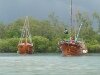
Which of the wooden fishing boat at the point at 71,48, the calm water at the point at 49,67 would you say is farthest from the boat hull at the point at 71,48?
the calm water at the point at 49,67

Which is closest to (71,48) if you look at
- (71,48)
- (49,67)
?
(71,48)

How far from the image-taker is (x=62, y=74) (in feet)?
213

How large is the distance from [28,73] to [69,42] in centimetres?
8972

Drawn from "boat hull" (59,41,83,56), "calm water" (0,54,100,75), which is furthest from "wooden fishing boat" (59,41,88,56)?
"calm water" (0,54,100,75)

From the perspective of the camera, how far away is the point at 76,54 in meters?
158

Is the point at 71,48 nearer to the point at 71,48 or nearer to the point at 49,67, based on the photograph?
the point at 71,48

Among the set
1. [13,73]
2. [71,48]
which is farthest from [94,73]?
[71,48]

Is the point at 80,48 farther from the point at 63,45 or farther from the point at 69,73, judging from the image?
the point at 69,73

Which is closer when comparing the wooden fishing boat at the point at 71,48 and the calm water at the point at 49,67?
the calm water at the point at 49,67

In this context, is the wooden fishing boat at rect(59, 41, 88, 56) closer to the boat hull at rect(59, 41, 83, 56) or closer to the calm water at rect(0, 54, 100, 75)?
the boat hull at rect(59, 41, 83, 56)

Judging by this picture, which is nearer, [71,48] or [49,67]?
[49,67]

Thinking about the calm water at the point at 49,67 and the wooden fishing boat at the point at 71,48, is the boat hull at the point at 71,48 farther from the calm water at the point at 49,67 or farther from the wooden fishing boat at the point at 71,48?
the calm water at the point at 49,67

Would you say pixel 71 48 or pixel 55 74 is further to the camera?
pixel 71 48

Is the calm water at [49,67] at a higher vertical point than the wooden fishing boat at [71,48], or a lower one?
lower
